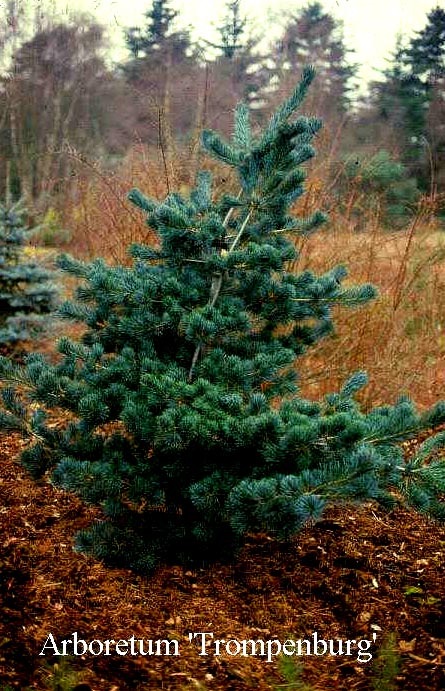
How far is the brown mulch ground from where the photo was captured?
2.33 m

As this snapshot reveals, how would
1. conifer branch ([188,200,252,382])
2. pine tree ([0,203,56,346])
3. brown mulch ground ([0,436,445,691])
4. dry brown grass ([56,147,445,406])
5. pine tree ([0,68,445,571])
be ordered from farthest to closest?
pine tree ([0,203,56,346]) < dry brown grass ([56,147,445,406]) < conifer branch ([188,200,252,382]) < pine tree ([0,68,445,571]) < brown mulch ground ([0,436,445,691])

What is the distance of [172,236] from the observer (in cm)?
275

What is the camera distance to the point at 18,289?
21.7ft

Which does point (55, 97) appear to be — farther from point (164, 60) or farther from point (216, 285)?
point (216, 285)

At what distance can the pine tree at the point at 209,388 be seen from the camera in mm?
2533

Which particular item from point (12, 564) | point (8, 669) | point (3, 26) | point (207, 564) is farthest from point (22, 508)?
point (3, 26)

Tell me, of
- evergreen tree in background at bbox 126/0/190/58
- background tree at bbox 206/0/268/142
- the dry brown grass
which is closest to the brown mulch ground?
the dry brown grass

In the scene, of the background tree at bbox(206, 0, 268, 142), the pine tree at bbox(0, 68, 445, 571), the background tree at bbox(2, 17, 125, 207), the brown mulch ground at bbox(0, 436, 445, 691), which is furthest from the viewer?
the background tree at bbox(2, 17, 125, 207)

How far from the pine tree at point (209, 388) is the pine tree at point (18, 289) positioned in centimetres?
343

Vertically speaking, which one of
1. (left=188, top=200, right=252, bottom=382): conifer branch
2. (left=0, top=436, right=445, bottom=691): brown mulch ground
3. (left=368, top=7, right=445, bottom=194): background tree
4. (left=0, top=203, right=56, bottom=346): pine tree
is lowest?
(left=0, top=436, right=445, bottom=691): brown mulch ground

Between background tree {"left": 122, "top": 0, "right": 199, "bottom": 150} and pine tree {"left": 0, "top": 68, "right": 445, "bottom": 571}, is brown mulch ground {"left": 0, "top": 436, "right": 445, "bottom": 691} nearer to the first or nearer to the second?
pine tree {"left": 0, "top": 68, "right": 445, "bottom": 571}

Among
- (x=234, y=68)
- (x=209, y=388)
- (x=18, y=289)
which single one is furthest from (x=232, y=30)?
(x=209, y=388)

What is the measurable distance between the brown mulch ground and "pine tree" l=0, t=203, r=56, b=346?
2961 mm

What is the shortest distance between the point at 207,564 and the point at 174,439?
781 millimetres
